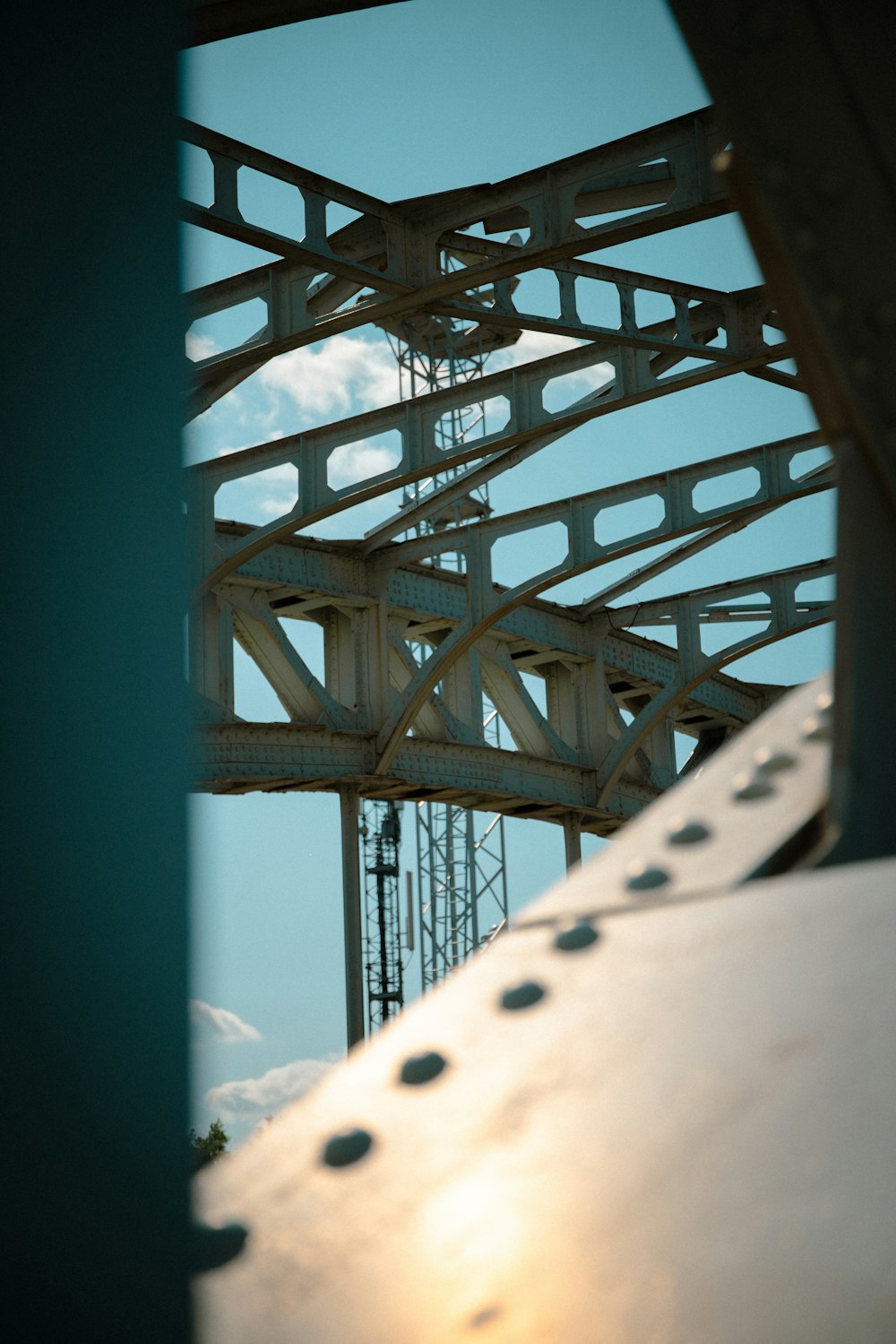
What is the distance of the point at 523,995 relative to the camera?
4.88 ft

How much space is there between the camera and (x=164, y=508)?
2.18 metres

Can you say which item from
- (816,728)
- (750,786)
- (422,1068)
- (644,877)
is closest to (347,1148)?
(422,1068)

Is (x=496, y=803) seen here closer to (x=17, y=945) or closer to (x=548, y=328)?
(x=548, y=328)

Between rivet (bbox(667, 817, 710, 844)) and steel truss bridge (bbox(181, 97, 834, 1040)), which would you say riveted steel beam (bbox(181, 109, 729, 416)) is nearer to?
steel truss bridge (bbox(181, 97, 834, 1040))

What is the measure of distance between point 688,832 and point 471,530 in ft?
42.6

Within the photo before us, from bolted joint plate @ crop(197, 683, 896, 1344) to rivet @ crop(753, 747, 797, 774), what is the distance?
24 centimetres

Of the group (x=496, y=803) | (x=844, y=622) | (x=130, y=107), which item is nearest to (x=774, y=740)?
(x=844, y=622)

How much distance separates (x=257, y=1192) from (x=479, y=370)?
17717 millimetres

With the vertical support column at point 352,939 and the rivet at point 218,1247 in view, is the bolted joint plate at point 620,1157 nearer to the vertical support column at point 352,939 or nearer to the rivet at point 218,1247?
the rivet at point 218,1247

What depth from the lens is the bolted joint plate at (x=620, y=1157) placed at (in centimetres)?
104

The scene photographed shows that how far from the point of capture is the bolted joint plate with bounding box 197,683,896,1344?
3.40ft

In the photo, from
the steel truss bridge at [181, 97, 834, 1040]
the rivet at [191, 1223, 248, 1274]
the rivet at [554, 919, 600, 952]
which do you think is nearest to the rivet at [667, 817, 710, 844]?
the rivet at [554, 919, 600, 952]

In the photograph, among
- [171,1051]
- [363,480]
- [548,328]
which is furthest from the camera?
[363,480]

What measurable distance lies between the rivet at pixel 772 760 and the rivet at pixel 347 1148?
0.64 metres
